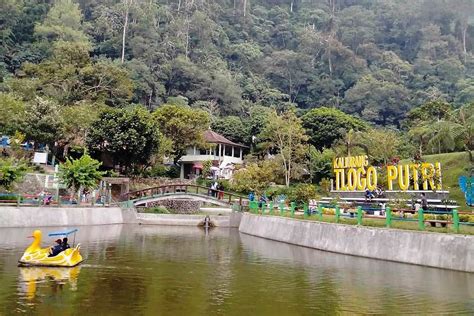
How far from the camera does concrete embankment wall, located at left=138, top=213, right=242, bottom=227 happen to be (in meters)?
45.2

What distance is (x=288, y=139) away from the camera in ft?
193

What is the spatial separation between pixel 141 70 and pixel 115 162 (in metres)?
36.9

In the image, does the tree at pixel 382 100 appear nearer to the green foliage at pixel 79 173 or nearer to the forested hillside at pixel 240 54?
the forested hillside at pixel 240 54

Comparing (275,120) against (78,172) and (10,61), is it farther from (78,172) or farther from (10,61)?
(10,61)

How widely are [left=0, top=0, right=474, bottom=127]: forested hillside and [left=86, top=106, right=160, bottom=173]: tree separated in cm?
1175

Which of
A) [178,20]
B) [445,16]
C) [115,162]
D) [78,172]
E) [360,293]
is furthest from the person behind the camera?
[445,16]

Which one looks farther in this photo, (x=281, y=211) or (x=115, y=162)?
(x=115, y=162)

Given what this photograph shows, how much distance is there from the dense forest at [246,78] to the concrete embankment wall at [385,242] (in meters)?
15.8

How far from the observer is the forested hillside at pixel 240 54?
76.1 m

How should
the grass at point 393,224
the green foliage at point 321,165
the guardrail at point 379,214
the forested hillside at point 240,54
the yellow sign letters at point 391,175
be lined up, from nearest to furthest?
the grass at point 393,224
the guardrail at point 379,214
the yellow sign letters at point 391,175
the green foliage at point 321,165
the forested hillside at point 240,54

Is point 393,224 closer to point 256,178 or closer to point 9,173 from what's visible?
point 9,173

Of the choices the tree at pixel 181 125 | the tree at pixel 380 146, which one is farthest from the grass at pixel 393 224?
the tree at pixel 181 125

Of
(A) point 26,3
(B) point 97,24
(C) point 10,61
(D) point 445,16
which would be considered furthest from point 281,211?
(D) point 445,16

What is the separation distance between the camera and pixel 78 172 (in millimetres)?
37875
